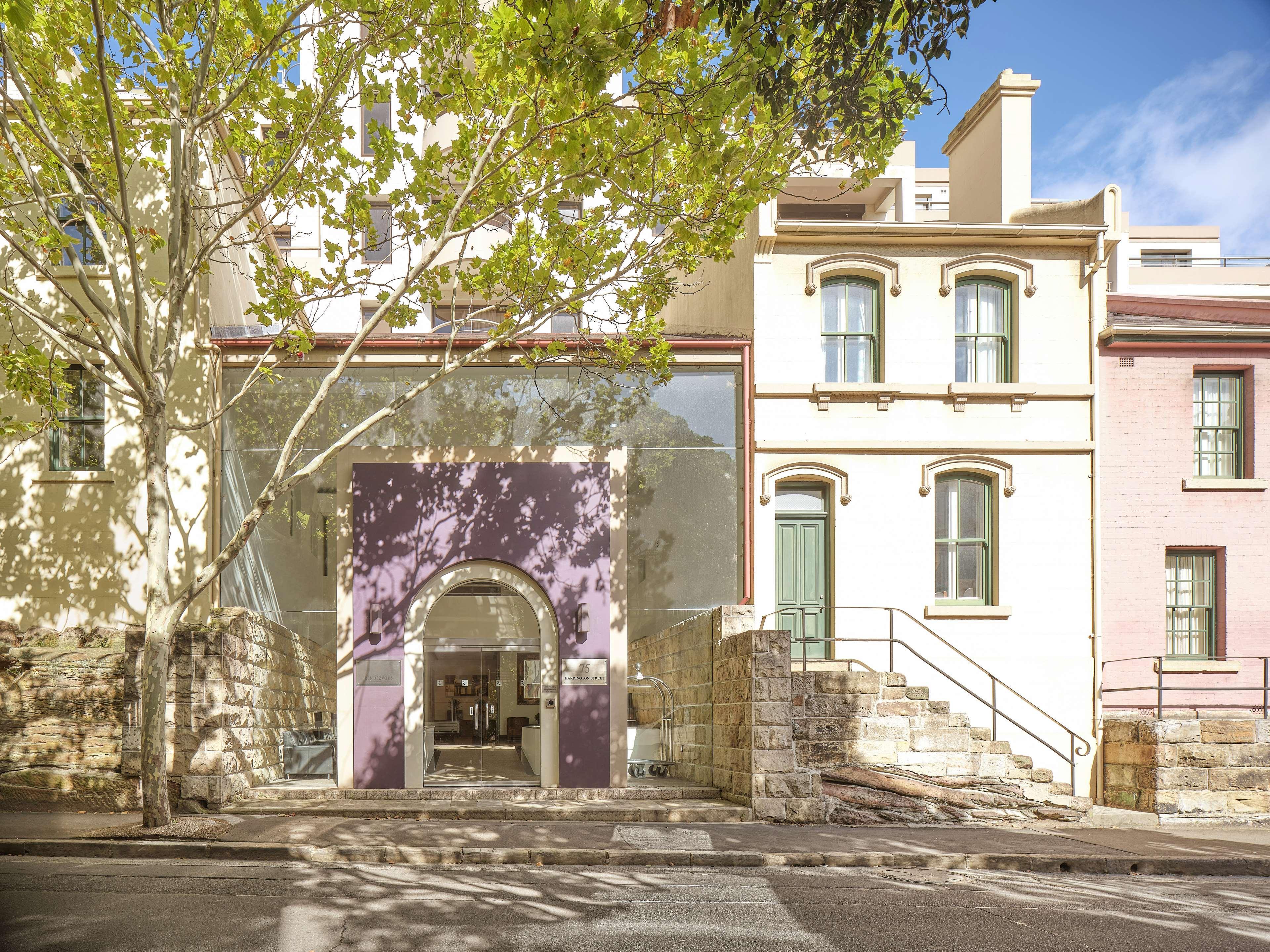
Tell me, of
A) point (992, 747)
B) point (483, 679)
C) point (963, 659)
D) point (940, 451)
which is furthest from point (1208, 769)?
point (483, 679)

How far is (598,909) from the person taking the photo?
8.23 m

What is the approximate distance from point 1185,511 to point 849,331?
639 cm

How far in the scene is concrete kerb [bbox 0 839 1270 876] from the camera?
10.1m

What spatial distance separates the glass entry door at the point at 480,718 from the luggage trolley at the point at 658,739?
148 cm

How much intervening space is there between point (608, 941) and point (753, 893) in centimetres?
201

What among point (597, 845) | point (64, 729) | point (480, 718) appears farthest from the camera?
point (480, 718)

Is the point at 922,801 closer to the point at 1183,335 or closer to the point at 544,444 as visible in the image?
the point at 544,444

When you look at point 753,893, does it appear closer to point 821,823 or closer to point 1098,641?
point 821,823

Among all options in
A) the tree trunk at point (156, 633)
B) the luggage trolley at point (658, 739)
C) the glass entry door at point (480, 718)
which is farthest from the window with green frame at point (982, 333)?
the tree trunk at point (156, 633)

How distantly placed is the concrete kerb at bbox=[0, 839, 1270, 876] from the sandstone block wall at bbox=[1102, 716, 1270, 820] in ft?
15.2

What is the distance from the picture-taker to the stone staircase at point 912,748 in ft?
43.9

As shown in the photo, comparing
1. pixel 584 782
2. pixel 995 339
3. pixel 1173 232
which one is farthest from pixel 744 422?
pixel 1173 232

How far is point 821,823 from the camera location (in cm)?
1223

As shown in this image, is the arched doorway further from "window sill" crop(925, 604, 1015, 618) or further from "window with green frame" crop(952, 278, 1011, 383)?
"window with green frame" crop(952, 278, 1011, 383)
